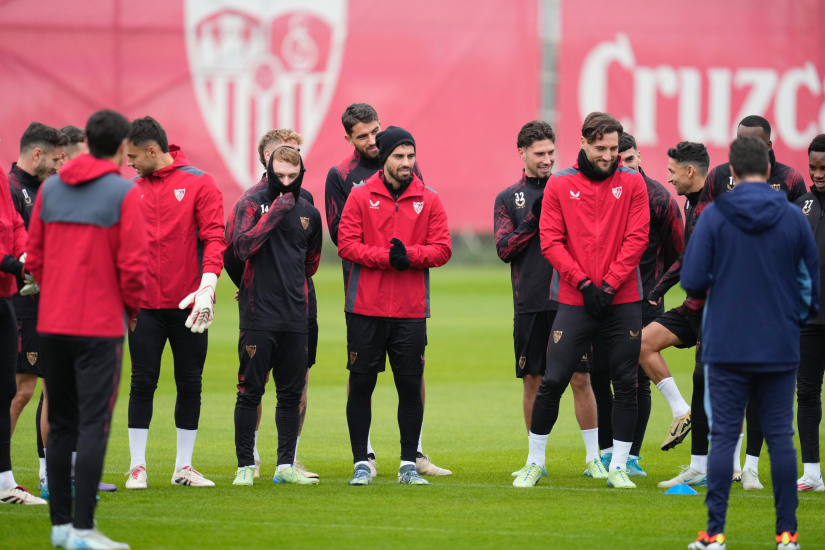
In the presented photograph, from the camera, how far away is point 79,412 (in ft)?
16.3

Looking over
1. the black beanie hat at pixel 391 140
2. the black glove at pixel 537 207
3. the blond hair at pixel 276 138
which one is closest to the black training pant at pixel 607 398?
the black glove at pixel 537 207

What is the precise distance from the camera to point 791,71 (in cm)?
2733

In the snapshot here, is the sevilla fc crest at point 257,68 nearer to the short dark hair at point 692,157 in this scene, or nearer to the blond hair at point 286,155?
the blond hair at point 286,155

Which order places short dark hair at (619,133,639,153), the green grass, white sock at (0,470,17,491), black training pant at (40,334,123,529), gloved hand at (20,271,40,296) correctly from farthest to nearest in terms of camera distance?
short dark hair at (619,133,639,153), white sock at (0,470,17,491), gloved hand at (20,271,40,296), the green grass, black training pant at (40,334,123,529)

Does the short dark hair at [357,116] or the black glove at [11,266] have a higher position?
the short dark hair at [357,116]

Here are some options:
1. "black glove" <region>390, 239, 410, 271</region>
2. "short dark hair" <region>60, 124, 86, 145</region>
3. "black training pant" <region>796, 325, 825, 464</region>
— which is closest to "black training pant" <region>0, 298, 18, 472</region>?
"short dark hair" <region>60, 124, 86, 145</region>

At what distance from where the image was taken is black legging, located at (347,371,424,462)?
6.88 metres

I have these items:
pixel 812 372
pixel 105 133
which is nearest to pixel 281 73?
pixel 812 372

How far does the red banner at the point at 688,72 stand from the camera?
27.1 meters

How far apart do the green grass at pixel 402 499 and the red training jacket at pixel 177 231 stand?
1.30 meters

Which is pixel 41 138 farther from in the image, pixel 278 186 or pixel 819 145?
pixel 819 145

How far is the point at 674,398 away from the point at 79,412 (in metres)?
4.19

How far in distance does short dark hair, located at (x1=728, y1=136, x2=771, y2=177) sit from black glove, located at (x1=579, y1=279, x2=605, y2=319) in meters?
1.54

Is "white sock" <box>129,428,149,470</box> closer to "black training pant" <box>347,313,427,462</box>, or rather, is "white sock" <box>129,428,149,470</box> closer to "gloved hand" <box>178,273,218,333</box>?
"gloved hand" <box>178,273,218,333</box>
